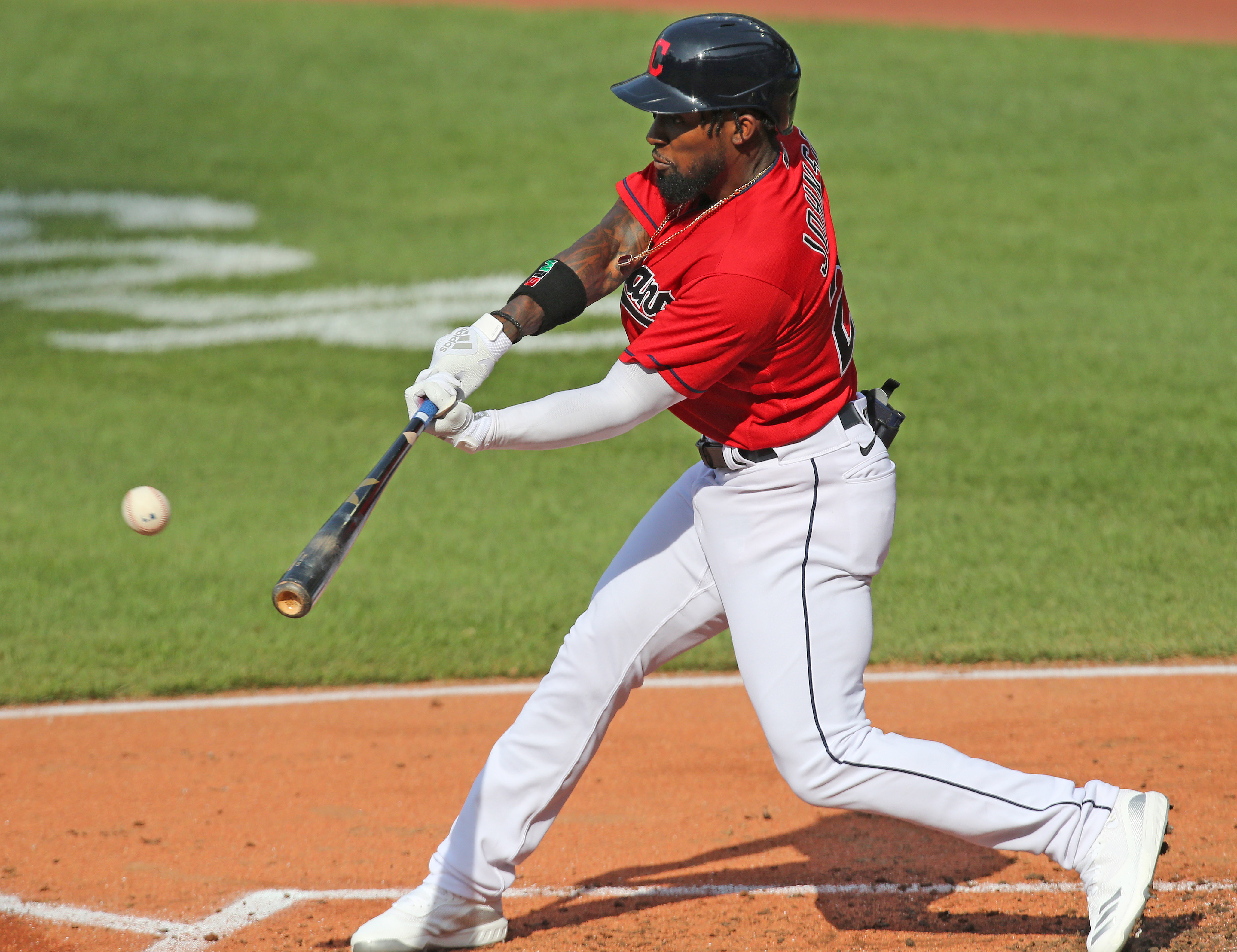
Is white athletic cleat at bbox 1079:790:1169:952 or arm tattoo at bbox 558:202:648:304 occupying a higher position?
arm tattoo at bbox 558:202:648:304

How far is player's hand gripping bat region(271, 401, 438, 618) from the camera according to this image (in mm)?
3070

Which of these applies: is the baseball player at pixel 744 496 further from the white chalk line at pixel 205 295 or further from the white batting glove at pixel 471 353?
the white chalk line at pixel 205 295

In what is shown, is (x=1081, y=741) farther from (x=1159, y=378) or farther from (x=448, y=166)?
(x=448, y=166)

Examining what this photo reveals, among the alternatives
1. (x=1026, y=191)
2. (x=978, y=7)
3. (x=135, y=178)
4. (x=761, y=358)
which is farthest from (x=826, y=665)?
(x=978, y=7)

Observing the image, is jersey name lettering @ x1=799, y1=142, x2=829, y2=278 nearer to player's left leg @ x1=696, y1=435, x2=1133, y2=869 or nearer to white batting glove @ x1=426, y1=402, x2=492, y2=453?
player's left leg @ x1=696, y1=435, x2=1133, y2=869

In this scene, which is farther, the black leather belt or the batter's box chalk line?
the batter's box chalk line

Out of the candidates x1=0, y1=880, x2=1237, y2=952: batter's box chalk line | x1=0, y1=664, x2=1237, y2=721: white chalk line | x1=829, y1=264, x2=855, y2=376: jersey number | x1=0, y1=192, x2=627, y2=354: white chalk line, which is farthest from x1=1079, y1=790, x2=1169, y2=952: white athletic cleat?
x1=0, y1=192, x2=627, y2=354: white chalk line

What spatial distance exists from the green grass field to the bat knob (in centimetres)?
346

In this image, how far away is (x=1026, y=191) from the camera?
51.5 feet

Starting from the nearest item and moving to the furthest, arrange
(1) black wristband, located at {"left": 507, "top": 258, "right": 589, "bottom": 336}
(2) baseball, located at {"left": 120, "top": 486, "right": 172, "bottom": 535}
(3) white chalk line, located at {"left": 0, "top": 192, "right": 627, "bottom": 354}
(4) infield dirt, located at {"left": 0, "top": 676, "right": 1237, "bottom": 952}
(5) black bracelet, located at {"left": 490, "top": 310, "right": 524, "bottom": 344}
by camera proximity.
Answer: (5) black bracelet, located at {"left": 490, "top": 310, "right": 524, "bottom": 344}
(1) black wristband, located at {"left": 507, "top": 258, "right": 589, "bottom": 336}
(4) infield dirt, located at {"left": 0, "top": 676, "right": 1237, "bottom": 952}
(2) baseball, located at {"left": 120, "top": 486, "right": 172, "bottom": 535}
(3) white chalk line, located at {"left": 0, "top": 192, "right": 627, "bottom": 354}

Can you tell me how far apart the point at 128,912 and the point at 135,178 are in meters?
15.5

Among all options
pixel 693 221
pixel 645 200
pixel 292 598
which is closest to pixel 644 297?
pixel 693 221

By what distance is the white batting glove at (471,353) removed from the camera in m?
3.44

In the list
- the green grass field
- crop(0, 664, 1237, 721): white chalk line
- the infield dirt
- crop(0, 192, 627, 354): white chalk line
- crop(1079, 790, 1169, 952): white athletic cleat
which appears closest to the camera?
crop(1079, 790, 1169, 952): white athletic cleat
